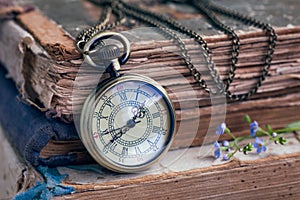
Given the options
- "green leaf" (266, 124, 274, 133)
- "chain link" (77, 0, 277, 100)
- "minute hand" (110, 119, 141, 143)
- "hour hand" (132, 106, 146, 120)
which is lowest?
"green leaf" (266, 124, 274, 133)

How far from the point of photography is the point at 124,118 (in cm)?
126

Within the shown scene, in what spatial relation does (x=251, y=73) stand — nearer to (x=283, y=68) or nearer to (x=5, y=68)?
(x=283, y=68)

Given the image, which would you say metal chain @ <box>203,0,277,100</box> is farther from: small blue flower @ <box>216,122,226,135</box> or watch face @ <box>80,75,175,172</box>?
watch face @ <box>80,75,175,172</box>

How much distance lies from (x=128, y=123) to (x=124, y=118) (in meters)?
0.01

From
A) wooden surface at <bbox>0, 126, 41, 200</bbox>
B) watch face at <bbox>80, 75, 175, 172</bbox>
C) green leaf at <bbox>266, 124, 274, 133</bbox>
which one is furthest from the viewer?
green leaf at <bbox>266, 124, 274, 133</bbox>

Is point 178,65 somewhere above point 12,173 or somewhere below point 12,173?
above

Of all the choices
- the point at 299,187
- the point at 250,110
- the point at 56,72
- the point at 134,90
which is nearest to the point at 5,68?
the point at 56,72

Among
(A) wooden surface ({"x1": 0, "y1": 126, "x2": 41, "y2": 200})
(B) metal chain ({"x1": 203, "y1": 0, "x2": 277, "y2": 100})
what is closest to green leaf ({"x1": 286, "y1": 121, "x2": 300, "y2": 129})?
(B) metal chain ({"x1": 203, "y1": 0, "x2": 277, "y2": 100})

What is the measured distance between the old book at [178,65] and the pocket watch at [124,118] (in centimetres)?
5

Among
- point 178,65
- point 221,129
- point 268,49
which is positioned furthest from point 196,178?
point 268,49

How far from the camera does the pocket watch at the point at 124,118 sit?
1237 millimetres

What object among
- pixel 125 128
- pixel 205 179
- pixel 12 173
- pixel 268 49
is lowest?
pixel 12 173

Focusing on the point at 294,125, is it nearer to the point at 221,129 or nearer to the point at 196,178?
the point at 221,129

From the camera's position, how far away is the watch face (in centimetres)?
124
